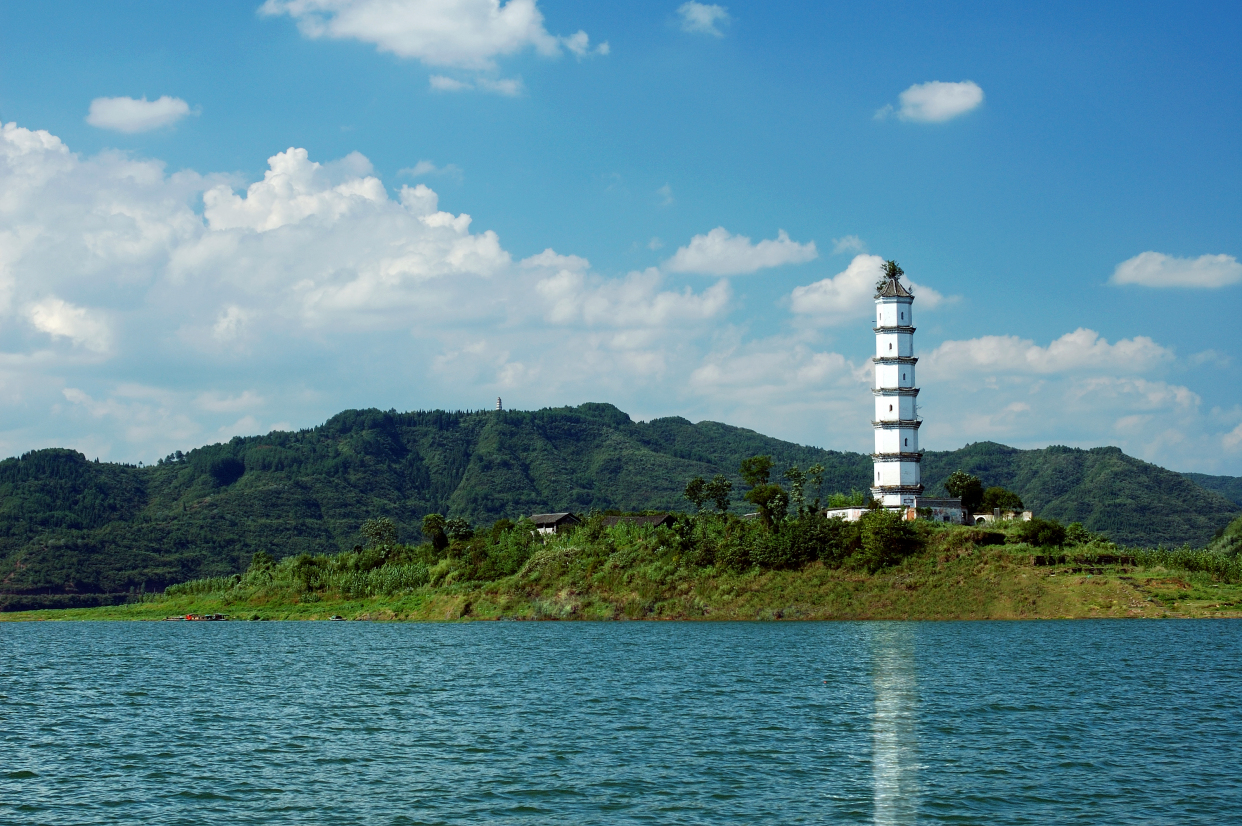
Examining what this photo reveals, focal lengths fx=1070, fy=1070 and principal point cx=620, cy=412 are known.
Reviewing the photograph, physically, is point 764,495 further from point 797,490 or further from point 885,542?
point 885,542

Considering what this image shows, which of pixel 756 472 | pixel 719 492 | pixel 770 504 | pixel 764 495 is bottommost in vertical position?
pixel 770 504

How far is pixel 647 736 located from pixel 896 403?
105156 mm

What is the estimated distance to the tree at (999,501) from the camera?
151500 mm

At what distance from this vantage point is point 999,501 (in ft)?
500

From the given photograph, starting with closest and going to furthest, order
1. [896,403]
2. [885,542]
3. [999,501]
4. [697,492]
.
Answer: [885,542]
[896,403]
[999,501]
[697,492]

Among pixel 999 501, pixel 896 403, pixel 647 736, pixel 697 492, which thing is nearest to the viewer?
pixel 647 736

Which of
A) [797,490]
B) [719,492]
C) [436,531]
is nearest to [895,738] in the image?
[797,490]

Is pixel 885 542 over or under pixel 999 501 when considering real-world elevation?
under

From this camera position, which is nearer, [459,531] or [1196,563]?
[1196,563]

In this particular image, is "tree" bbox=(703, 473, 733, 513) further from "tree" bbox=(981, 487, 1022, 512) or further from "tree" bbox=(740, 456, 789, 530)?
"tree" bbox=(981, 487, 1022, 512)

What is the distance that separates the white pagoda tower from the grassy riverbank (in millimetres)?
11916

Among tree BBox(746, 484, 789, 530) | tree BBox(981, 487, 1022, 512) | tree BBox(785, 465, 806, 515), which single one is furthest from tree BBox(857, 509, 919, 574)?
tree BBox(981, 487, 1022, 512)

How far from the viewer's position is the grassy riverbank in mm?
116438

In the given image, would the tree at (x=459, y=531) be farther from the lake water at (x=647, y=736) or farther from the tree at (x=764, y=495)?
the lake water at (x=647, y=736)
